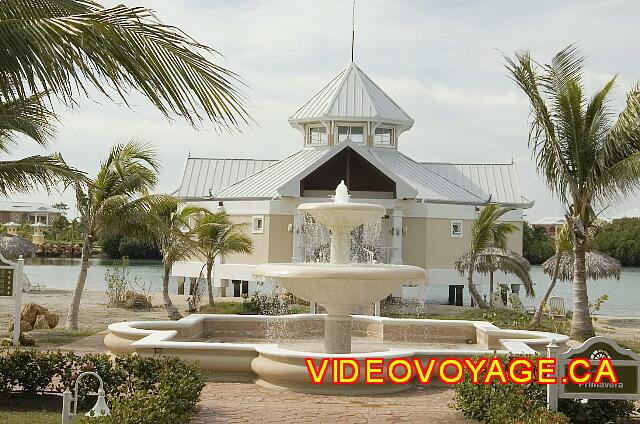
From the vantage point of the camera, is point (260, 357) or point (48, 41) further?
point (260, 357)

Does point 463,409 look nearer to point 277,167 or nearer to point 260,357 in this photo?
point 260,357

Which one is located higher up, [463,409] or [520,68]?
[520,68]

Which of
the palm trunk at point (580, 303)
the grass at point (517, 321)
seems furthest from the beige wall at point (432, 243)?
the palm trunk at point (580, 303)

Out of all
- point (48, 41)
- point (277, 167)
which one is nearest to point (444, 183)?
point (277, 167)

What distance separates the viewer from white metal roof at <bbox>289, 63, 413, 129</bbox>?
3353cm

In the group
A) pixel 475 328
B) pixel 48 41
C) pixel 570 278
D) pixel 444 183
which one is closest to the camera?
pixel 48 41

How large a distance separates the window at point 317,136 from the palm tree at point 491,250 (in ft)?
33.5

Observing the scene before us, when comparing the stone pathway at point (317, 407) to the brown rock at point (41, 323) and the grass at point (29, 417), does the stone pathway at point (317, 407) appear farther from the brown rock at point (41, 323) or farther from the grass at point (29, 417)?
the brown rock at point (41, 323)

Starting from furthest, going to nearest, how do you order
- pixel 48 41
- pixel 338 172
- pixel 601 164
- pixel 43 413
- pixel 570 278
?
pixel 338 172 → pixel 570 278 → pixel 601 164 → pixel 43 413 → pixel 48 41

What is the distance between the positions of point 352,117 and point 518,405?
26140 mm

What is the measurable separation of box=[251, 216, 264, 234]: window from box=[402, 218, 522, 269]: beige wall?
551 centimetres

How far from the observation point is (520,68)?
17.2 meters

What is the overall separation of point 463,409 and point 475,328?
6108 mm

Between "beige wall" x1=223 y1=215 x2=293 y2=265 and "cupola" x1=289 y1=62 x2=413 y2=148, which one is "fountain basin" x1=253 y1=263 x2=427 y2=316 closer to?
"beige wall" x1=223 y1=215 x2=293 y2=265
